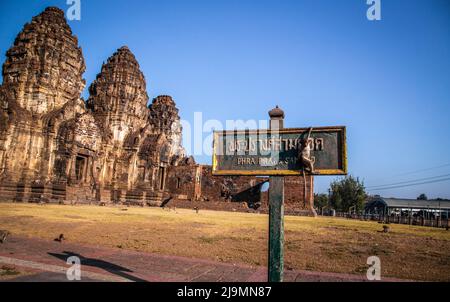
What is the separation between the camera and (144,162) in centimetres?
3294

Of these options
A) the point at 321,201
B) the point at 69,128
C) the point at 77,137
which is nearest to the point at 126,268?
the point at 69,128

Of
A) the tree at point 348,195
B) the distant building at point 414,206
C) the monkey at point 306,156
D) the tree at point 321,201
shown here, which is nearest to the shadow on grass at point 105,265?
the monkey at point 306,156

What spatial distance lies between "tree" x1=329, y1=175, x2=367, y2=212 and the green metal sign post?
49.6 meters

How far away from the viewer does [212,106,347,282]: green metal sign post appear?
3154 mm

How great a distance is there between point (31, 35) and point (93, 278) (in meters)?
29.3

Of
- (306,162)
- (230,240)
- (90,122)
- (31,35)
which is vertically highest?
(31,35)

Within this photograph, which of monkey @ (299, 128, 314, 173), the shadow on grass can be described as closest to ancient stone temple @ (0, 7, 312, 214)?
the shadow on grass

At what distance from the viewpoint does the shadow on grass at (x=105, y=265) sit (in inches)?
159

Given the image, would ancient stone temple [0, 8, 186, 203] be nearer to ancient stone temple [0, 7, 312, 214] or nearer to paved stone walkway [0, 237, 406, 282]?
ancient stone temple [0, 7, 312, 214]

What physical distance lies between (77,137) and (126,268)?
23.8 meters

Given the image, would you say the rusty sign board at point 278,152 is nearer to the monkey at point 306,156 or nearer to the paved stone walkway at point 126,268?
the monkey at point 306,156

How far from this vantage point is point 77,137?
25188 mm
